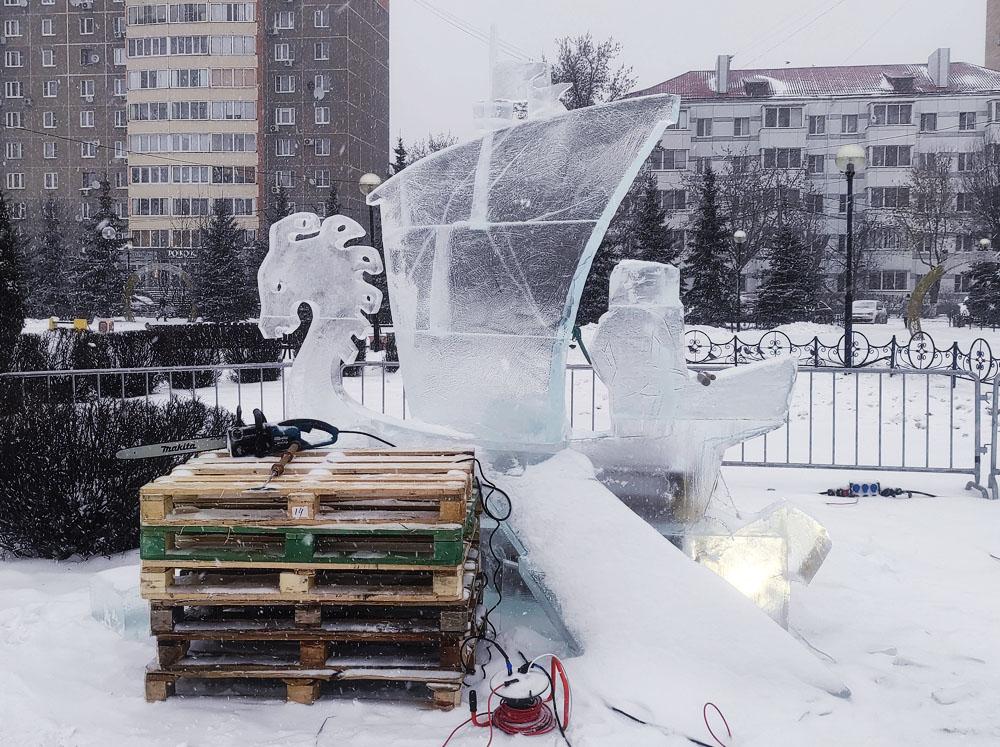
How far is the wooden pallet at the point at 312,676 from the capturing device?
3.49 metres

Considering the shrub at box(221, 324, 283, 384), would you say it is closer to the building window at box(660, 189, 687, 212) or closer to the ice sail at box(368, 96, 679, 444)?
the ice sail at box(368, 96, 679, 444)

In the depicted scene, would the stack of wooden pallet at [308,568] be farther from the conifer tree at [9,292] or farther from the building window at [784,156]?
the building window at [784,156]

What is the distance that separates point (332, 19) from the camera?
181 ft

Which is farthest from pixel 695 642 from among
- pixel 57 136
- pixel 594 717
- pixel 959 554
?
pixel 57 136

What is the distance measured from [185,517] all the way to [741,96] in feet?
156

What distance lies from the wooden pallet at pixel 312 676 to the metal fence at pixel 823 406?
4529 millimetres

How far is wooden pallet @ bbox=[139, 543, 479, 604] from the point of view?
3.45 metres

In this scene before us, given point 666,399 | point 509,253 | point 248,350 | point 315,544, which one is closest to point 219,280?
point 248,350

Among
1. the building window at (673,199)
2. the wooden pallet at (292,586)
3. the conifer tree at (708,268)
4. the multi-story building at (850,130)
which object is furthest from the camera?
the building window at (673,199)

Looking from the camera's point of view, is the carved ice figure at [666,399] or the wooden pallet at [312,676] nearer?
the wooden pallet at [312,676]

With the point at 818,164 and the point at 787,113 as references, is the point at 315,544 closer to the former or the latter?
the point at 787,113

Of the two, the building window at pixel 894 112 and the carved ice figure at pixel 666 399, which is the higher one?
the building window at pixel 894 112

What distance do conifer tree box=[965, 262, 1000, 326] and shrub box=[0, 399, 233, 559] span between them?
2887 cm

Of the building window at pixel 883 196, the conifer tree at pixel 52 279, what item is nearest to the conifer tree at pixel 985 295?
the building window at pixel 883 196
